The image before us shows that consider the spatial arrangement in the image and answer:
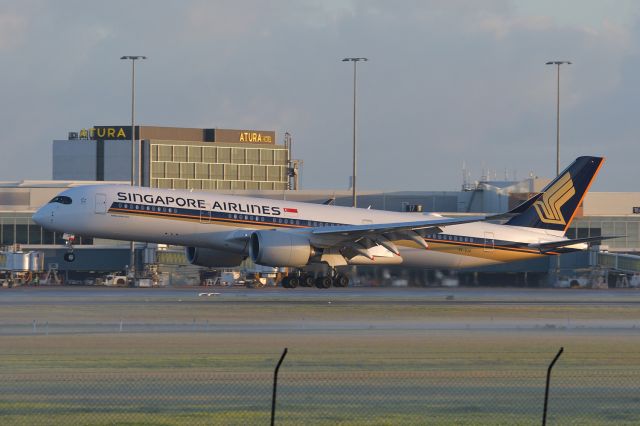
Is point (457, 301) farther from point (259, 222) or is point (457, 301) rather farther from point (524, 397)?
point (524, 397)

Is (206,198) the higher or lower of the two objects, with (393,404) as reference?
higher

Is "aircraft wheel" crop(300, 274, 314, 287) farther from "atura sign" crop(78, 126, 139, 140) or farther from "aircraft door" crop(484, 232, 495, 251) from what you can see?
"atura sign" crop(78, 126, 139, 140)

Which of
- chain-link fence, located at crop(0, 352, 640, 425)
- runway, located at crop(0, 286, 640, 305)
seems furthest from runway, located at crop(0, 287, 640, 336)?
chain-link fence, located at crop(0, 352, 640, 425)

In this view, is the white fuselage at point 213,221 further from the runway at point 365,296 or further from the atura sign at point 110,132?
the atura sign at point 110,132

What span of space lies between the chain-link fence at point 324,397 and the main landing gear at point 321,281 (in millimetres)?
35304

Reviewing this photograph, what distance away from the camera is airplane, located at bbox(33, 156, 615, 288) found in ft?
197

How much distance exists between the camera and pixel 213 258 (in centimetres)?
6462

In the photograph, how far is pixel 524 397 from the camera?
2377 centimetres

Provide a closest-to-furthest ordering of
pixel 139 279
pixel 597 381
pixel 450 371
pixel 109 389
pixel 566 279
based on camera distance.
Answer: pixel 109 389 < pixel 597 381 < pixel 450 371 < pixel 566 279 < pixel 139 279

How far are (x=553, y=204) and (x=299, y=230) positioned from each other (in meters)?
17.0

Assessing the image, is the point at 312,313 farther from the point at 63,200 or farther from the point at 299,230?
the point at 63,200

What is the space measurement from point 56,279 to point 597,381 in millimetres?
68928

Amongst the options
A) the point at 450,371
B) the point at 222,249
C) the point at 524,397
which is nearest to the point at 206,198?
the point at 222,249

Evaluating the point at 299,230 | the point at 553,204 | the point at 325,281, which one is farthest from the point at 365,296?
the point at 553,204
